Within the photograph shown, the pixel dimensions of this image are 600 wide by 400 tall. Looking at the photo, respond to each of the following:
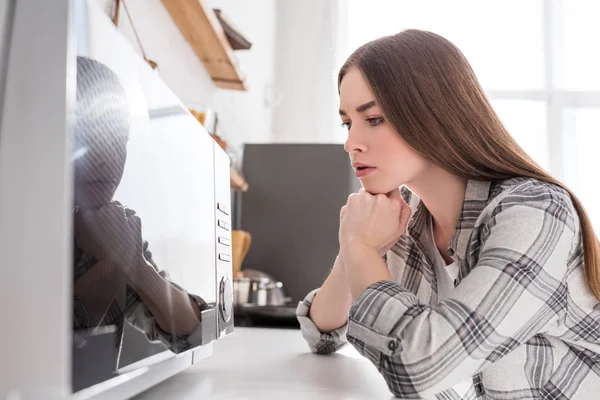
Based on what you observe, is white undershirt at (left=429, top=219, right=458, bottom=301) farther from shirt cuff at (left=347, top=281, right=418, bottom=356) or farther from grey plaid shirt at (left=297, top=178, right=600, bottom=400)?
shirt cuff at (left=347, top=281, right=418, bottom=356)

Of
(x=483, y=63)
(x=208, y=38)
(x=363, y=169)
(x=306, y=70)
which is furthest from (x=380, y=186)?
(x=483, y=63)

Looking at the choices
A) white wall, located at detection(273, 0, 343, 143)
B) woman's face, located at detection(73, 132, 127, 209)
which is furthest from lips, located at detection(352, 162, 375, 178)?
white wall, located at detection(273, 0, 343, 143)

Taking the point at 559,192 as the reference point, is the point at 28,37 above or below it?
above

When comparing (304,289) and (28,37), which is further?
(304,289)

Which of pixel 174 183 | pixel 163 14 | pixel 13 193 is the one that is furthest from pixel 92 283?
pixel 163 14

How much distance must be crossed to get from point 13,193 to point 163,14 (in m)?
1.29

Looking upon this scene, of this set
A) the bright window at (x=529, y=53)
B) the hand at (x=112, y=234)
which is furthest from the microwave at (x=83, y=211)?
the bright window at (x=529, y=53)

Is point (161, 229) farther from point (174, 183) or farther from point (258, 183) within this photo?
point (258, 183)

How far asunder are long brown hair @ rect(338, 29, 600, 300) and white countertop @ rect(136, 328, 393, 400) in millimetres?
340

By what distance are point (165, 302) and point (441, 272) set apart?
603mm

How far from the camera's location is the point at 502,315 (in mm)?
629

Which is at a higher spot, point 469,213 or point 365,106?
point 365,106

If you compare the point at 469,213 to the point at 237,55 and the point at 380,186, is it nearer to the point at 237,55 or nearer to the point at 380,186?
the point at 380,186

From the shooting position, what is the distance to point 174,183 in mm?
610
